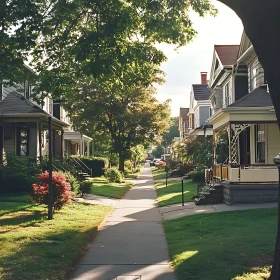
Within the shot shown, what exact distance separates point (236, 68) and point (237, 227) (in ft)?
48.2

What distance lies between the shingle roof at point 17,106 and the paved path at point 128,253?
11.8 metres

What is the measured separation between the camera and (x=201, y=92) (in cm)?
5681

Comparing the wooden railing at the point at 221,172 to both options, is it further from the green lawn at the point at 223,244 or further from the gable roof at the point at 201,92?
the gable roof at the point at 201,92

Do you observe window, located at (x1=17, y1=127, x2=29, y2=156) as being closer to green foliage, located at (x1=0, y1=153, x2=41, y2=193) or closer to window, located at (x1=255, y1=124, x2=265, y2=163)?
green foliage, located at (x1=0, y1=153, x2=41, y2=193)

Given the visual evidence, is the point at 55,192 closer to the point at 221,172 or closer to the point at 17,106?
the point at 221,172

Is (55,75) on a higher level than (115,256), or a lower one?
higher

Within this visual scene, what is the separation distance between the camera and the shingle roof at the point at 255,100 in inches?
771

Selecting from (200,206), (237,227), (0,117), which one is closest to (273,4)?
(237,227)

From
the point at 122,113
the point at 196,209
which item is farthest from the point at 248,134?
the point at 122,113

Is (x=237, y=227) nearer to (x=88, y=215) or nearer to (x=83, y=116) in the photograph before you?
(x=88, y=215)

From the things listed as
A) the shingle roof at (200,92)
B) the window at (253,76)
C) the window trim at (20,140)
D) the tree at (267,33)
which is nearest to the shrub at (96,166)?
the window trim at (20,140)

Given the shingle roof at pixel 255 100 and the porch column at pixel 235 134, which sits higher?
the shingle roof at pixel 255 100

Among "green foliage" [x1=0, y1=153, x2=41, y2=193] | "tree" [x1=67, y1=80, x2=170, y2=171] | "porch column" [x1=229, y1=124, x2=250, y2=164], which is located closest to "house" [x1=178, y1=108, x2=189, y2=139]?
"tree" [x1=67, y1=80, x2=170, y2=171]

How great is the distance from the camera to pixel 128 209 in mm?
19562
